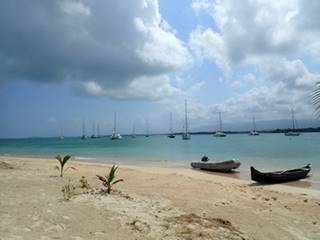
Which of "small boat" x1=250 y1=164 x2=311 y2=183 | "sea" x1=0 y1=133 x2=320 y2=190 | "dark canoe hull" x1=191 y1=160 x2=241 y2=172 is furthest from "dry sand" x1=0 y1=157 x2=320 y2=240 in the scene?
"dark canoe hull" x1=191 y1=160 x2=241 y2=172

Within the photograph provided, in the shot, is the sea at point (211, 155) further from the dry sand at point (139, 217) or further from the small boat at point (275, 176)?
the dry sand at point (139, 217)

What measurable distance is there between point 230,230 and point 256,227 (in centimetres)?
116

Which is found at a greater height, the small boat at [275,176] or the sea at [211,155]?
the sea at [211,155]

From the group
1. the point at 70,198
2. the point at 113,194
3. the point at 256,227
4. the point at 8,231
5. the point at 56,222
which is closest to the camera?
the point at 8,231

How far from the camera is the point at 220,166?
2739 centimetres

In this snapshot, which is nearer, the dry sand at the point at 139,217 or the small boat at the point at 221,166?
the dry sand at the point at 139,217

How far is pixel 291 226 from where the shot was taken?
8.60m

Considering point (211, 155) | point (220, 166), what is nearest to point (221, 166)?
point (220, 166)

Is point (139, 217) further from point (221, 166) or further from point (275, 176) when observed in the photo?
point (221, 166)

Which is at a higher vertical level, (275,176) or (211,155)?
(211,155)

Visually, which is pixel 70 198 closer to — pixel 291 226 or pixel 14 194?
pixel 14 194

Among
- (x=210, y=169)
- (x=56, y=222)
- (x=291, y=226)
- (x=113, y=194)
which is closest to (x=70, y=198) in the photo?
(x=113, y=194)

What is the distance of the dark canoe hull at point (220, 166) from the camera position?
2672cm

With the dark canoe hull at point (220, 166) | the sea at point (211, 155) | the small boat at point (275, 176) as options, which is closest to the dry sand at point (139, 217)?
the small boat at point (275, 176)
